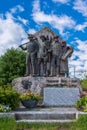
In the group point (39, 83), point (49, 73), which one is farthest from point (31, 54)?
point (39, 83)

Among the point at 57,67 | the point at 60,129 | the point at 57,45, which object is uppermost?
the point at 57,45

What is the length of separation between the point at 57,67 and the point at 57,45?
45.9 inches

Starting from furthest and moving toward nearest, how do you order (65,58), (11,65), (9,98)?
(11,65), (65,58), (9,98)

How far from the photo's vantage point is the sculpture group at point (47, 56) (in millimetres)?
17062

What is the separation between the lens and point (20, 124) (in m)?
9.87

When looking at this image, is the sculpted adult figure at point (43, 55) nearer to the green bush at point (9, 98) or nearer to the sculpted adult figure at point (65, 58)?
the sculpted adult figure at point (65, 58)

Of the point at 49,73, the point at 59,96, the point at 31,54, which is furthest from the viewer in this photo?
the point at 49,73

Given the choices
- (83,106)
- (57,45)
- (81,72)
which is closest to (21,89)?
(57,45)

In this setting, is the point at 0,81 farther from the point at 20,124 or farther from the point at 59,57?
the point at 20,124

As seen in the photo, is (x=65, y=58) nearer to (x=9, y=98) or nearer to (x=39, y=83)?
(x=39, y=83)

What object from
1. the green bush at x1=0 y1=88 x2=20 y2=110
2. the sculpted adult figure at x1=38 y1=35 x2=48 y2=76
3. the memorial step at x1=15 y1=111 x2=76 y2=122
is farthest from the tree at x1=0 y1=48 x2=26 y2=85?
the memorial step at x1=15 y1=111 x2=76 y2=122

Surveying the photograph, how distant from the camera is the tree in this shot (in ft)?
118

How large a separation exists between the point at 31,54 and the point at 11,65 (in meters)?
19.8

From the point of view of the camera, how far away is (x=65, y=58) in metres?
18.0
